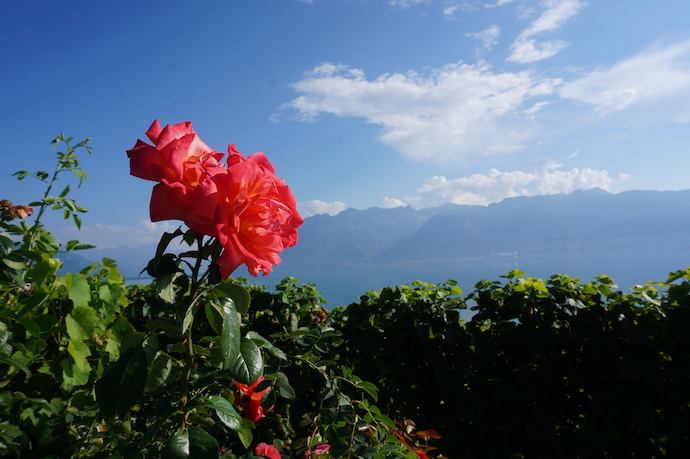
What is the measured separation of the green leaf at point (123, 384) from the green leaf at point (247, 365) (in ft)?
0.54

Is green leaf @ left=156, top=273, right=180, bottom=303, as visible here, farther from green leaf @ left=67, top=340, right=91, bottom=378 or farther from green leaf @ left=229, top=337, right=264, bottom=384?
green leaf @ left=67, top=340, right=91, bottom=378

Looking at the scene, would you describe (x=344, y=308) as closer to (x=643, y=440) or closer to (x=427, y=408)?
(x=427, y=408)

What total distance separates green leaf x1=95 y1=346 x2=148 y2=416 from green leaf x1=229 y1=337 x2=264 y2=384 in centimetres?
17

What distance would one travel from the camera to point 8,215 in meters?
1.91

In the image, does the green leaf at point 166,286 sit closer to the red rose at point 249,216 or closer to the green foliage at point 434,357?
the red rose at point 249,216

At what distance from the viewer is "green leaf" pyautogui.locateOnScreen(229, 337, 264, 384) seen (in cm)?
78

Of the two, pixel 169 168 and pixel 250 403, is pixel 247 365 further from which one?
pixel 250 403

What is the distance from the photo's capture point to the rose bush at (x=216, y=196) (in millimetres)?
752

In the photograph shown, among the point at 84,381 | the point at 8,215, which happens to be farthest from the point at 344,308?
the point at 8,215

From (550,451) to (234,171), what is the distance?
3.13 meters

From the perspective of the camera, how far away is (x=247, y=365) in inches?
31.7

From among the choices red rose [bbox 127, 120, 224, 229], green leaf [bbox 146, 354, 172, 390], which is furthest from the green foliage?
red rose [bbox 127, 120, 224, 229]

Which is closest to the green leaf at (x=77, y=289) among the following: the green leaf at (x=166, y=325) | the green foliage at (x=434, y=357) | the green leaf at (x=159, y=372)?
the green foliage at (x=434, y=357)

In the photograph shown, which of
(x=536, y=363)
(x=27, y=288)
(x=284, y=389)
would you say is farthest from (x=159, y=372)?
(x=536, y=363)
